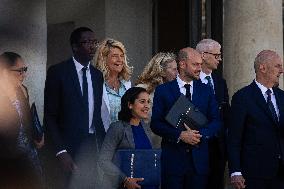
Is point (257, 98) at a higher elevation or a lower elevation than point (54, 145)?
higher

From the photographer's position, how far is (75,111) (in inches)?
161

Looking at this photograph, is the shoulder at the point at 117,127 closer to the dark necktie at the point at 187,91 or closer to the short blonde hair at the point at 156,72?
the dark necktie at the point at 187,91

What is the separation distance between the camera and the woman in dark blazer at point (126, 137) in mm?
4012

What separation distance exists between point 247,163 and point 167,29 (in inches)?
172

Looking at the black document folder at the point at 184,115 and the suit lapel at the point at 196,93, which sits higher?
the suit lapel at the point at 196,93

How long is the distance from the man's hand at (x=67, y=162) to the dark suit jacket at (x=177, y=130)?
2.98 feet

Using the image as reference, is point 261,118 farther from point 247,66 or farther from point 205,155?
point 247,66

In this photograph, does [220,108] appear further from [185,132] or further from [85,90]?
[85,90]

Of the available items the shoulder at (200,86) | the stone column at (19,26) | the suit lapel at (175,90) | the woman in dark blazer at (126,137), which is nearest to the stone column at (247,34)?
the shoulder at (200,86)

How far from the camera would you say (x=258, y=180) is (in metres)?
4.77

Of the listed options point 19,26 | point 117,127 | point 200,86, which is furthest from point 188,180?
point 19,26

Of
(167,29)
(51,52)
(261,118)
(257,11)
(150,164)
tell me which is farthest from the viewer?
(167,29)

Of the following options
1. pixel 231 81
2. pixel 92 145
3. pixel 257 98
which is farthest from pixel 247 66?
pixel 92 145

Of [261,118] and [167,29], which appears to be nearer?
[261,118]
